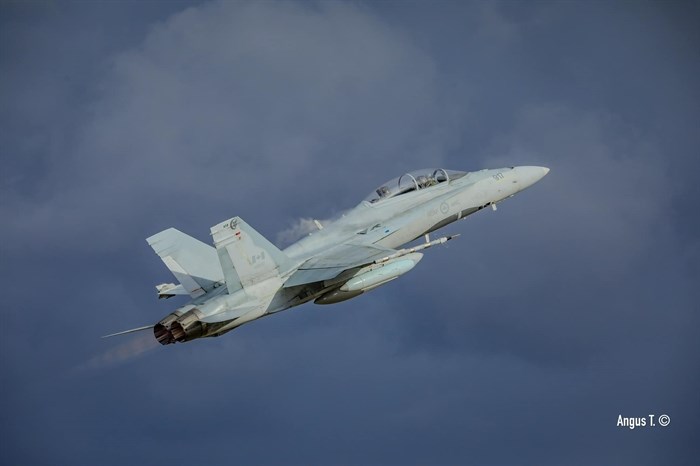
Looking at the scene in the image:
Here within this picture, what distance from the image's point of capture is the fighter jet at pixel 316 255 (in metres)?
27.5

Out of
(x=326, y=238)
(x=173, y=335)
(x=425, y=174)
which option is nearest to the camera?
(x=173, y=335)

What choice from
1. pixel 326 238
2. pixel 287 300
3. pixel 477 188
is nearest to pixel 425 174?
pixel 477 188

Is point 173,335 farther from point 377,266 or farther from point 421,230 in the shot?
point 421,230

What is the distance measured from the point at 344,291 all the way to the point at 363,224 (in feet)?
8.89

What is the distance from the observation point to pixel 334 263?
93.0ft

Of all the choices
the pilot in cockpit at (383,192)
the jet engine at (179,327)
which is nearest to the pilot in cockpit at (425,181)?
the pilot in cockpit at (383,192)

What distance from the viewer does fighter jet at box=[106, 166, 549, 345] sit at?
27.5 metres

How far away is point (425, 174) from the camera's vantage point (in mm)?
32781

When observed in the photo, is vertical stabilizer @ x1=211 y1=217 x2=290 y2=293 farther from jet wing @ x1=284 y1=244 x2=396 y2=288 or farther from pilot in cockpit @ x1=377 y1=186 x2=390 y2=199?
pilot in cockpit @ x1=377 y1=186 x2=390 y2=199

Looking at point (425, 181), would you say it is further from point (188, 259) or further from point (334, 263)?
point (188, 259)

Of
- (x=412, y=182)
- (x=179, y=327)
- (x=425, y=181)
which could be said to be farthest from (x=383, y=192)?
(x=179, y=327)

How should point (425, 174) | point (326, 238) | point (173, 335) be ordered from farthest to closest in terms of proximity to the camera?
1. point (425, 174)
2. point (326, 238)
3. point (173, 335)

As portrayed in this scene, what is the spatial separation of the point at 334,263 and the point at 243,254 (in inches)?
88.6

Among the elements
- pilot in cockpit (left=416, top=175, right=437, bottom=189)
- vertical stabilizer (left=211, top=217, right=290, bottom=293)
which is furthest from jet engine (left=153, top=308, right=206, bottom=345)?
pilot in cockpit (left=416, top=175, right=437, bottom=189)
